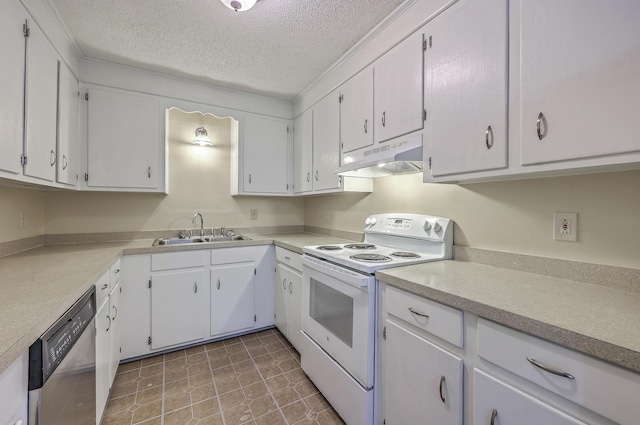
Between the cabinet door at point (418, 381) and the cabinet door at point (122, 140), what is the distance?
2292mm

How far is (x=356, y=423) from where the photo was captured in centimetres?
139

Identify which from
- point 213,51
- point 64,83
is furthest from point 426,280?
point 64,83

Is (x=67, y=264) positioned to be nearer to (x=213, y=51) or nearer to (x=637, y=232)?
(x=213, y=51)

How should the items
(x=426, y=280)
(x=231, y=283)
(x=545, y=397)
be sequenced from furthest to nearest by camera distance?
(x=231, y=283) < (x=426, y=280) < (x=545, y=397)

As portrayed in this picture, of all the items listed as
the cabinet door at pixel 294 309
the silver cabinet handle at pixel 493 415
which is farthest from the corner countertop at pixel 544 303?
the cabinet door at pixel 294 309

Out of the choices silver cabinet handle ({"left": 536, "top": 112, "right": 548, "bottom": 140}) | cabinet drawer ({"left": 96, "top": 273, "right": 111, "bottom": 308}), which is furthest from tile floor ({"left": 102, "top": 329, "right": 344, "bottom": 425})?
silver cabinet handle ({"left": 536, "top": 112, "right": 548, "bottom": 140})

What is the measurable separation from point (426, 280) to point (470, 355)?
31 centimetres

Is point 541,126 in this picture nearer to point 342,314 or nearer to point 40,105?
point 342,314

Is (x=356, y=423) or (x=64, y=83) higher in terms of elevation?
(x=64, y=83)

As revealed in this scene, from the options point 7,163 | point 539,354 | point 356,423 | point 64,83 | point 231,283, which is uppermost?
point 64,83

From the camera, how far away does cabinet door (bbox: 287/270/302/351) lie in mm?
2131

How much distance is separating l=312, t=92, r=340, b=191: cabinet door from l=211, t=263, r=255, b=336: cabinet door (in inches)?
40.8

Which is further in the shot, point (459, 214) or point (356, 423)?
point (459, 214)

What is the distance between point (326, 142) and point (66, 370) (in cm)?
207
